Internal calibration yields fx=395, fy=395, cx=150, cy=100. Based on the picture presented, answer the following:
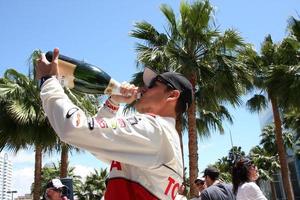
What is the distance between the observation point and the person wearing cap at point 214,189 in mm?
4770

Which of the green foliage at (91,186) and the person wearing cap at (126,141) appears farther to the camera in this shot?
the green foliage at (91,186)

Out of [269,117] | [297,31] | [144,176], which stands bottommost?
[144,176]

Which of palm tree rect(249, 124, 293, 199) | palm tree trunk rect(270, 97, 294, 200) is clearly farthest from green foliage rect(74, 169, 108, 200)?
palm tree trunk rect(270, 97, 294, 200)

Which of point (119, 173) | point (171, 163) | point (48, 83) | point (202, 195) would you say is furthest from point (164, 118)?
point (202, 195)

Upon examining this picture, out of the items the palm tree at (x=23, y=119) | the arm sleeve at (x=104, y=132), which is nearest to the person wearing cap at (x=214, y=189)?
the arm sleeve at (x=104, y=132)

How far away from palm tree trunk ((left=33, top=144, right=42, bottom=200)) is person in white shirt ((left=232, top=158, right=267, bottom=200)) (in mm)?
9134

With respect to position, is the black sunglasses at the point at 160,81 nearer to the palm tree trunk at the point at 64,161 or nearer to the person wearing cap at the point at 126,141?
the person wearing cap at the point at 126,141

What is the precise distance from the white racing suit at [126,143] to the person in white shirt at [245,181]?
2.84 meters

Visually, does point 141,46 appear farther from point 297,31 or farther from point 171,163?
point 171,163

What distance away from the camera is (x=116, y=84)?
7.40 ft

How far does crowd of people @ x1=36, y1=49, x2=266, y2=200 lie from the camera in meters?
1.56

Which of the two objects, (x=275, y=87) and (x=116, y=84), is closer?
(x=116, y=84)

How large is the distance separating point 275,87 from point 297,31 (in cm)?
239

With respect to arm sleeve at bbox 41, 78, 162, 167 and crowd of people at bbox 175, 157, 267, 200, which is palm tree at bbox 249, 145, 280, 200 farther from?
arm sleeve at bbox 41, 78, 162, 167
